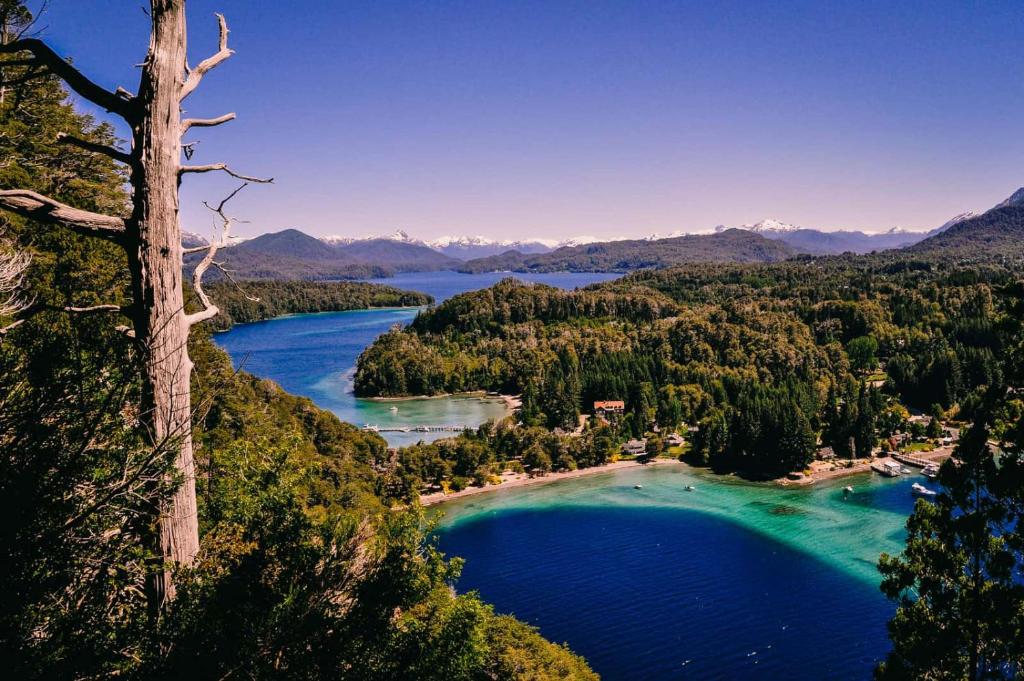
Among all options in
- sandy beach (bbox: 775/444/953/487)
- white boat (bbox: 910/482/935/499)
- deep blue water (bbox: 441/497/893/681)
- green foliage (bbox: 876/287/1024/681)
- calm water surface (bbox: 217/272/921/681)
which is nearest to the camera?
green foliage (bbox: 876/287/1024/681)

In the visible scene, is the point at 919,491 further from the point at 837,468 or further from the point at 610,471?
the point at 610,471

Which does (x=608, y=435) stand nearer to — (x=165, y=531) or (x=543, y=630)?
(x=543, y=630)

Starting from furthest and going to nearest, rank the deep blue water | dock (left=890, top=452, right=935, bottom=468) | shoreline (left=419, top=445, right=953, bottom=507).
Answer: dock (left=890, top=452, right=935, bottom=468)
shoreline (left=419, top=445, right=953, bottom=507)
the deep blue water

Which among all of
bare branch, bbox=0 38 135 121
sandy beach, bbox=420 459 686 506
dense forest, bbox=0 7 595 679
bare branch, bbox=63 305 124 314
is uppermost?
bare branch, bbox=0 38 135 121

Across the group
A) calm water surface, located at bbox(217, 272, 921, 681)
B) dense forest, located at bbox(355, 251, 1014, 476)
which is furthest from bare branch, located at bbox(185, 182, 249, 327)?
dense forest, located at bbox(355, 251, 1014, 476)

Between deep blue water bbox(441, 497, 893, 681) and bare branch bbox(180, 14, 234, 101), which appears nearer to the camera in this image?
bare branch bbox(180, 14, 234, 101)

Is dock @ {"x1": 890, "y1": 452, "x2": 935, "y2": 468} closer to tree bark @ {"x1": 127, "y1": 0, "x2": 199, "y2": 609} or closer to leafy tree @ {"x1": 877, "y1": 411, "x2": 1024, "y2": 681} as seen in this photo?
leafy tree @ {"x1": 877, "y1": 411, "x2": 1024, "y2": 681}
